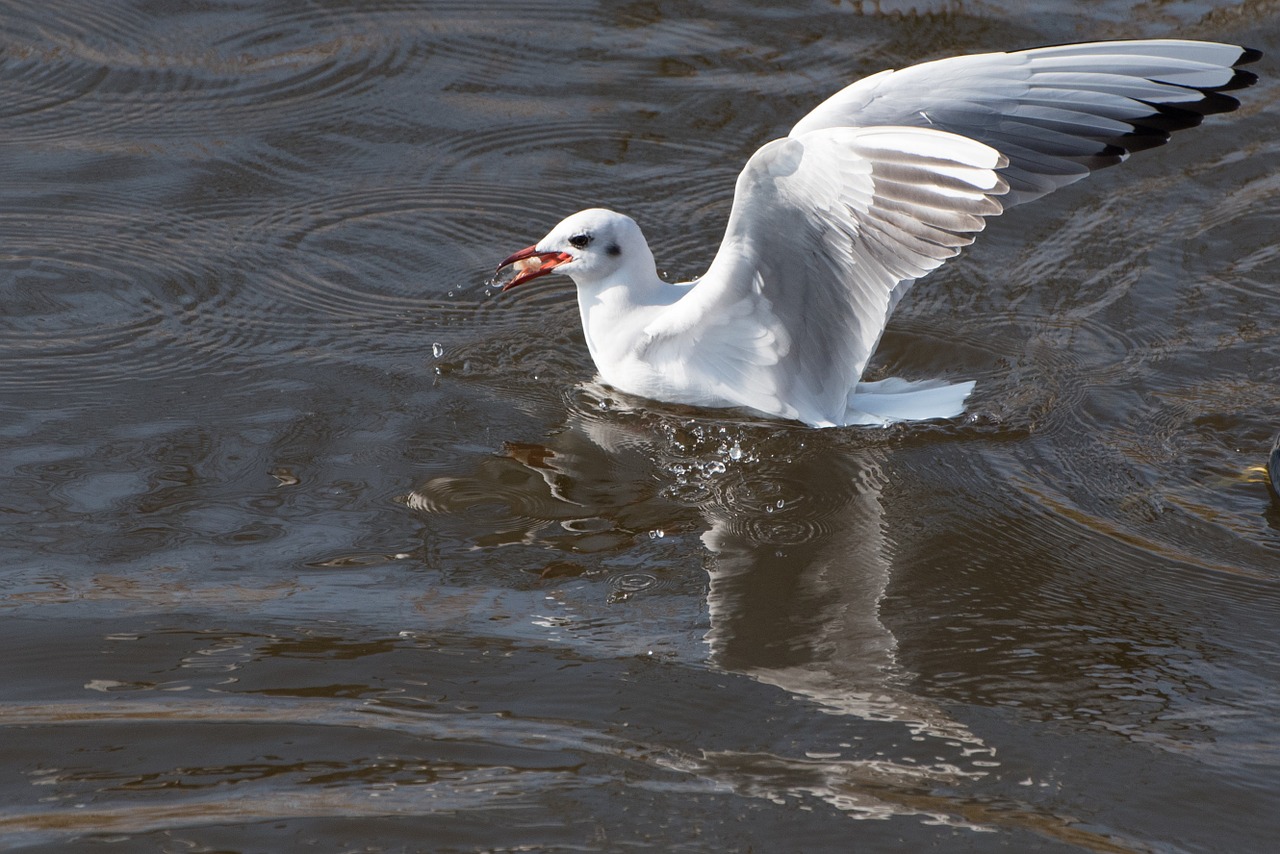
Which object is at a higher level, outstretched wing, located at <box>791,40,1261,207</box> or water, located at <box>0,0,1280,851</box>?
outstretched wing, located at <box>791,40,1261,207</box>

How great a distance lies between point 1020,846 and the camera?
2939 mm

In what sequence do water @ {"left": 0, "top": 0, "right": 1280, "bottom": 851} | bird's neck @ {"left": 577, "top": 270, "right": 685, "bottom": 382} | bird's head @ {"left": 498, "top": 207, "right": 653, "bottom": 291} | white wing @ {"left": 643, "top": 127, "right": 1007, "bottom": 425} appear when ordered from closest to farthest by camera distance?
water @ {"left": 0, "top": 0, "right": 1280, "bottom": 851}, white wing @ {"left": 643, "top": 127, "right": 1007, "bottom": 425}, bird's neck @ {"left": 577, "top": 270, "right": 685, "bottom": 382}, bird's head @ {"left": 498, "top": 207, "right": 653, "bottom": 291}

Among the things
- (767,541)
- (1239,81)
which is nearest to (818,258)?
(767,541)

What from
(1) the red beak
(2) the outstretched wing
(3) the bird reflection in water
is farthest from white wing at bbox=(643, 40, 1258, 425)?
(1) the red beak

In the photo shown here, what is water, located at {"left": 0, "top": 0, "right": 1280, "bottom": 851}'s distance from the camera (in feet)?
10.1

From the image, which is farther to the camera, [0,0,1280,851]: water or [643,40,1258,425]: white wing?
[643,40,1258,425]: white wing

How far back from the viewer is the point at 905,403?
4.77m

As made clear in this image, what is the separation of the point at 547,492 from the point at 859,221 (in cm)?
115

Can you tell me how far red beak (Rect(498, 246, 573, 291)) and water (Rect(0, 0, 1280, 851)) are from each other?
0.70ft

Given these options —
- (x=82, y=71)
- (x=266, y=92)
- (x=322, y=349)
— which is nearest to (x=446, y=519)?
(x=322, y=349)

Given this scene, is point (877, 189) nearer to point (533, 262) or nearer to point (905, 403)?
point (905, 403)

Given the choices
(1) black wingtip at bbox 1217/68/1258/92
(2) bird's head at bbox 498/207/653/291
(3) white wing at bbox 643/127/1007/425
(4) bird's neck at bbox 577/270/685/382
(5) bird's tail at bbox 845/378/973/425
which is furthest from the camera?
(2) bird's head at bbox 498/207/653/291

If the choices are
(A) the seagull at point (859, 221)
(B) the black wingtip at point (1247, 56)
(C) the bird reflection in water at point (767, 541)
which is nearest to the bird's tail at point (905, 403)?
(A) the seagull at point (859, 221)

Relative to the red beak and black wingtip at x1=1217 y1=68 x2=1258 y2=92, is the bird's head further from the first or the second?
black wingtip at x1=1217 y1=68 x2=1258 y2=92
